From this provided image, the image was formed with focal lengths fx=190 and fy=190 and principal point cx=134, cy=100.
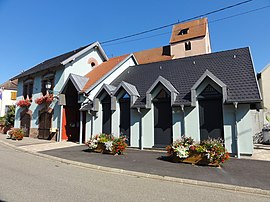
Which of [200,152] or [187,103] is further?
[187,103]

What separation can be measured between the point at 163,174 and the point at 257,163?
472 centimetres

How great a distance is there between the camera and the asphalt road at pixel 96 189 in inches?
178

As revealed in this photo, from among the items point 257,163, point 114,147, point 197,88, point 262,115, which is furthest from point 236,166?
point 262,115

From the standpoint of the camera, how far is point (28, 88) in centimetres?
2036

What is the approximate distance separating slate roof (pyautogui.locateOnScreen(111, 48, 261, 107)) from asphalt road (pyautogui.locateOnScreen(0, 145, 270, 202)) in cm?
615

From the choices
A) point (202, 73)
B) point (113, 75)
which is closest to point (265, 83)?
point (202, 73)

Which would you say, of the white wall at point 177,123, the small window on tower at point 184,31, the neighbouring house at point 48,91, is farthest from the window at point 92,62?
the small window on tower at point 184,31

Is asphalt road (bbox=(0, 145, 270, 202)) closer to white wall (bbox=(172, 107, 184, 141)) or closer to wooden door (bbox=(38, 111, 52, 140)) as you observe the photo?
white wall (bbox=(172, 107, 184, 141))

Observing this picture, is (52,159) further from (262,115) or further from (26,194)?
(262,115)

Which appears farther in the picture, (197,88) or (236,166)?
(197,88)

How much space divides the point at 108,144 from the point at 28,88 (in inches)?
576

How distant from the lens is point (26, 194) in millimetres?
4594

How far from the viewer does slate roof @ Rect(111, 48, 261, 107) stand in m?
10.2

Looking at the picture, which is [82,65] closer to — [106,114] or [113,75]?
[113,75]
